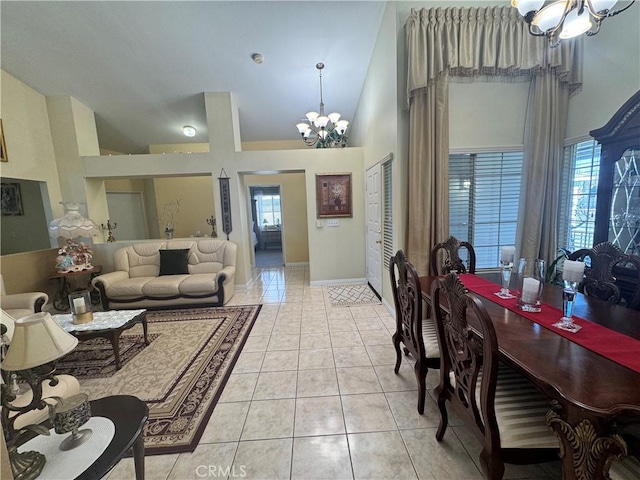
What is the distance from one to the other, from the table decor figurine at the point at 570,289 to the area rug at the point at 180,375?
2.31m

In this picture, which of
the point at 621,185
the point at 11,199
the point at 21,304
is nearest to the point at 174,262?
the point at 21,304

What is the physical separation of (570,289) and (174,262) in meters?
4.68

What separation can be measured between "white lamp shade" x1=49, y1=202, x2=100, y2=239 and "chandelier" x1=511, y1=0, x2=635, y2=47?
5687 mm

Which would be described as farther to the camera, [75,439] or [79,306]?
[79,306]

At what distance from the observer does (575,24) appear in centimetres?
169

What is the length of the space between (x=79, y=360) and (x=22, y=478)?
90.8 inches

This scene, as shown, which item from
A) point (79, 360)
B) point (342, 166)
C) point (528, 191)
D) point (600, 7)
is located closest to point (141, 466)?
point (79, 360)

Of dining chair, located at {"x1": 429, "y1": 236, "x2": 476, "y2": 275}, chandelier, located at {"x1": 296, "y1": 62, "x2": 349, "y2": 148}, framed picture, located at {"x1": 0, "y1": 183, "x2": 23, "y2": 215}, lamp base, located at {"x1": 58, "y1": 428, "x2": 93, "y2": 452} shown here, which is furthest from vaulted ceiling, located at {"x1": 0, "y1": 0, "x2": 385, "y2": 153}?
lamp base, located at {"x1": 58, "y1": 428, "x2": 93, "y2": 452}

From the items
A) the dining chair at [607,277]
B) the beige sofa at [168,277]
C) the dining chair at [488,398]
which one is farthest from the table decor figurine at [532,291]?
the beige sofa at [168,277]

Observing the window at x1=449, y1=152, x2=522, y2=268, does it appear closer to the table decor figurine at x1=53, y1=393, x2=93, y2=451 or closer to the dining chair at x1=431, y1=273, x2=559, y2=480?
the dining chair at x1=431, y1=273, x2=559, y2=480

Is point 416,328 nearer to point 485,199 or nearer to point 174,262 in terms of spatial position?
point 485,199

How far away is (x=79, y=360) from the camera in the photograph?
8.52 feet

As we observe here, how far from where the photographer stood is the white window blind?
3.39 metres

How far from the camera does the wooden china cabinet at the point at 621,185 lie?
195cm
